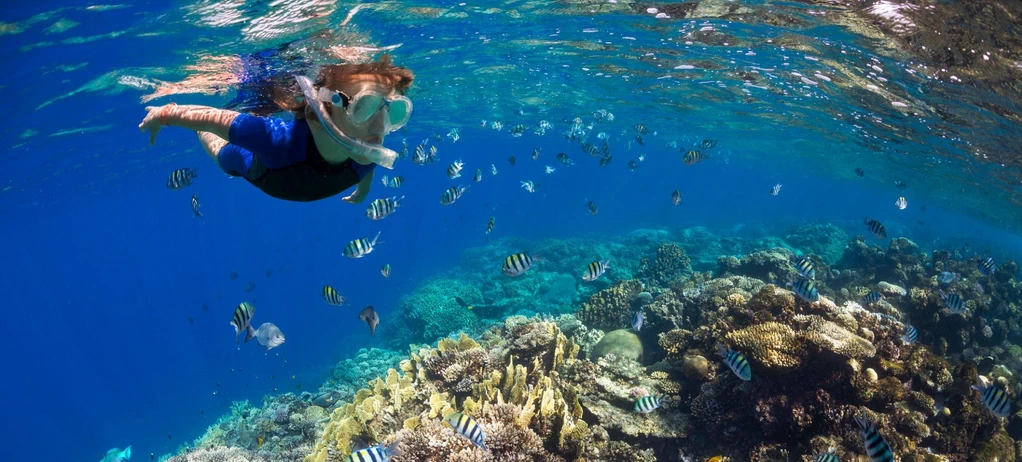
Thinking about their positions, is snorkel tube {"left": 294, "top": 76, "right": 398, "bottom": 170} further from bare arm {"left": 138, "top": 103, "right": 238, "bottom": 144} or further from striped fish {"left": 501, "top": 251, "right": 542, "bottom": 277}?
striped fish {"left": 501, "top": 251, "right": 542, "bottom": 277}

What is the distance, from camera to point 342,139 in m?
2.75

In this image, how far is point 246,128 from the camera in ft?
10.8

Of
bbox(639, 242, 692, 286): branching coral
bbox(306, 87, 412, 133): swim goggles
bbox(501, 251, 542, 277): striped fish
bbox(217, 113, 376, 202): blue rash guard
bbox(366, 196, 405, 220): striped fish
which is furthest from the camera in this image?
bbox(639, 242, 692, 286): branching coral

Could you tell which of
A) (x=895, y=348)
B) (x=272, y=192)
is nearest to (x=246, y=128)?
(x=272, y=192)

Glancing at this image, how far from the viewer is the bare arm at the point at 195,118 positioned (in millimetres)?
3400

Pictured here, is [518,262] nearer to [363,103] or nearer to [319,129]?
[319,129]

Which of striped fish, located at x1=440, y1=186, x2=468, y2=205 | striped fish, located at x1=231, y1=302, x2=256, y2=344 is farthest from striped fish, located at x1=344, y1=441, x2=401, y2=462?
striped fish, located at x1=440, y1=186, x2=468, y2=205

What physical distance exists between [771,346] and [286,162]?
21.8 ft

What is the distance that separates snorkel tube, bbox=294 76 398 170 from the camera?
A: 2.68 meters

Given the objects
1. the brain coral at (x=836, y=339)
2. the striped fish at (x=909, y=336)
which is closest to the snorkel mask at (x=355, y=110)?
the brain coral at (x=836, y=339)

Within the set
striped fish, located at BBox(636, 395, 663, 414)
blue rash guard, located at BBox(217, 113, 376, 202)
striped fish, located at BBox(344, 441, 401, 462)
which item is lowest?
striped fish, located at BBox(636, 395, 663, 414)

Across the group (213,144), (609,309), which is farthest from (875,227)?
(213,144)

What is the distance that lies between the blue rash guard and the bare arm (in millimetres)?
104

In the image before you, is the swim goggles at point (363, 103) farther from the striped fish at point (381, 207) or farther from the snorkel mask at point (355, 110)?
the striped fish at point (381, 207)
